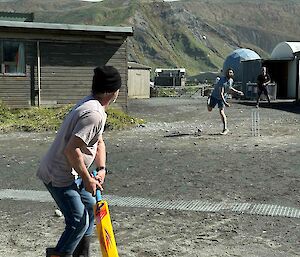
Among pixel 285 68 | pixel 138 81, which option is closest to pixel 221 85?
pixel 285 68

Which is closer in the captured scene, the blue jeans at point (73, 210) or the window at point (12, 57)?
the blue jeans at point (73, 210)

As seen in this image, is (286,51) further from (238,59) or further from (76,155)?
(76,155)

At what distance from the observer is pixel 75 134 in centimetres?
389

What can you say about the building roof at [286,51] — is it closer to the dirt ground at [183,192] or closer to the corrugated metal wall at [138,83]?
the corrugated metal wall at [138,83]

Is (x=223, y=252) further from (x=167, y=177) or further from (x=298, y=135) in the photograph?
(x=298, y=135)

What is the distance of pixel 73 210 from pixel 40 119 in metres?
13.3

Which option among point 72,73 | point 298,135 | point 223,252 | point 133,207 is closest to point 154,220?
point 133,207

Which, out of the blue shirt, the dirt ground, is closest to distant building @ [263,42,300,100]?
the dirt ground

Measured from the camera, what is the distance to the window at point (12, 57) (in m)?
18.7

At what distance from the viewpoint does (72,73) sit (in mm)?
19281

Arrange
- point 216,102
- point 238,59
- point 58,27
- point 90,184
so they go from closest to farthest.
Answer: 1. point 90,184
2. point 216,102
3. point 58,27
4. point 238,59

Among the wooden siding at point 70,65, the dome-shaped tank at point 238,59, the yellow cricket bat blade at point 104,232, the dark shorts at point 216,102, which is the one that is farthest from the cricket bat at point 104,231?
the dome-shaped tank at point 238,59

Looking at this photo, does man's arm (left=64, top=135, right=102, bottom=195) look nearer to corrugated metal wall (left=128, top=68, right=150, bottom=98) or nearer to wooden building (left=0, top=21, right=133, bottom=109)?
wooden building (left=0, top=21, right=133, bottom=109)

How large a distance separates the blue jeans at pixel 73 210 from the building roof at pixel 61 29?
14.9 meters
